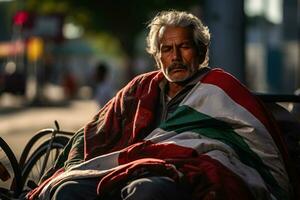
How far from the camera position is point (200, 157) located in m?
4.54

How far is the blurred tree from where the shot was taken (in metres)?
33.5

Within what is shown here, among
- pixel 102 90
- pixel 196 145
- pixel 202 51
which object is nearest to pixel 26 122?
pixel 102 90

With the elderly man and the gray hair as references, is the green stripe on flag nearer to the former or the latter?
the elderly man

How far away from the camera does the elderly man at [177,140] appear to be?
4.39 metres

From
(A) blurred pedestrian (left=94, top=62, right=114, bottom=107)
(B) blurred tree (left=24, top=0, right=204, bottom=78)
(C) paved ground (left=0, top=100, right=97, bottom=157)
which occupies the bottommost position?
(C) paved ground (left=0, top=100, right=97, bottom=157)

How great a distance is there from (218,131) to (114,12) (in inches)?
1380

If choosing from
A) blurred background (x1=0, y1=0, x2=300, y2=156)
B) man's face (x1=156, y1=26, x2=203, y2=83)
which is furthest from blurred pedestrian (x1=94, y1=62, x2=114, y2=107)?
man's face (x1=156, y1=26, x2=203, y2=83)

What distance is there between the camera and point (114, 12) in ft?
130

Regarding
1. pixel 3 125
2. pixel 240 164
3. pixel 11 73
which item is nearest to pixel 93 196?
pixel 240 164

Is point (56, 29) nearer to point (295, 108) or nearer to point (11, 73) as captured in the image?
point (11, 73)

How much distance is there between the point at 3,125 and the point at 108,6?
41.0ft

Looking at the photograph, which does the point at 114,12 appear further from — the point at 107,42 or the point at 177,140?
the point at 177,140

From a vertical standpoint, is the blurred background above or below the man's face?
below

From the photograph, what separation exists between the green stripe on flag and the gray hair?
16.3 inches
